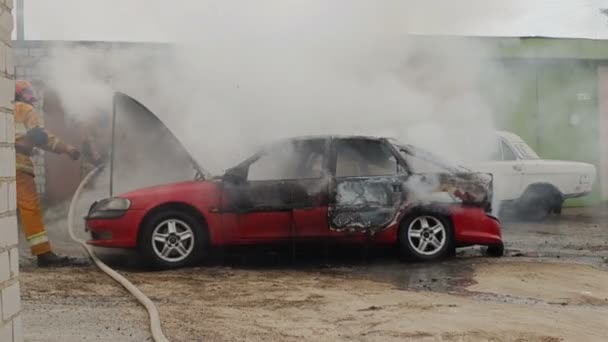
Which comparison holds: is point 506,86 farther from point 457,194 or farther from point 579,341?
point 579,341

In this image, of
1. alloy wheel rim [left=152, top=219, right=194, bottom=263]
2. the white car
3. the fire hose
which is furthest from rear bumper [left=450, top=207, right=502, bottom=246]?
the fire hose

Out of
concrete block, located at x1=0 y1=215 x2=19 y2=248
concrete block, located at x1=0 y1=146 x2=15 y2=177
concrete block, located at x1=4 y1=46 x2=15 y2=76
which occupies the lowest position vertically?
concrete block, located at x1=0 y1=215 x2=19 y2=248

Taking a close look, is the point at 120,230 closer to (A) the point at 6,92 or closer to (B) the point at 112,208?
(B) the point at 112,208

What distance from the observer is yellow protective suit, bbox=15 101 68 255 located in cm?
698

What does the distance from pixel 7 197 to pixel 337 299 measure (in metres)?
2.88

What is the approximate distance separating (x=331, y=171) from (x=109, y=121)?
11.7 feet

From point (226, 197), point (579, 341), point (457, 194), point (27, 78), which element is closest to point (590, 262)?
point (457, 194)

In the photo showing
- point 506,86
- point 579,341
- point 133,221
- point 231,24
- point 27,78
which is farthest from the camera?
point 506,86

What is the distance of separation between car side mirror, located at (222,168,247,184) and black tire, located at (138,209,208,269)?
534 millimetres

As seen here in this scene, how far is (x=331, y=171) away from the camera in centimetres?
700

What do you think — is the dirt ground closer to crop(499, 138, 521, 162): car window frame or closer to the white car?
the white car

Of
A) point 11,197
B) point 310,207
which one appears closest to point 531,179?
point 310,207

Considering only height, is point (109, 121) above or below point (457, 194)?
above

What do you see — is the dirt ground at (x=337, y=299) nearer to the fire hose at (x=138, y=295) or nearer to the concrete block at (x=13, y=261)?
the fire hose at (x=138, y=295)
